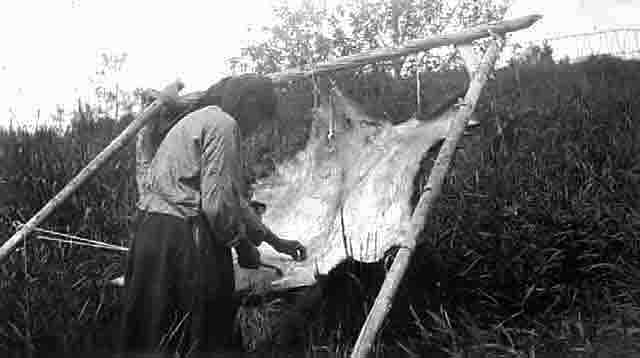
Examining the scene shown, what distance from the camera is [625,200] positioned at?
3725 millimetres

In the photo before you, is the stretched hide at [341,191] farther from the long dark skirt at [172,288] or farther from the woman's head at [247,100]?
the woman's head at [247,100]

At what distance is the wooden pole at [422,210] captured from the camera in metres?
2.13

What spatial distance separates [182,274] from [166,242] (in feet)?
0.46

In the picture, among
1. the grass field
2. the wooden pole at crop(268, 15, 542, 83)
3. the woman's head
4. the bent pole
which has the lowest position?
the grass field

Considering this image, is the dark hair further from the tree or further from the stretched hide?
the tree

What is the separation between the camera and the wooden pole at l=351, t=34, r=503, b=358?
2.13 meters

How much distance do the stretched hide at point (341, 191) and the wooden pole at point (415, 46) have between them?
0.29 m

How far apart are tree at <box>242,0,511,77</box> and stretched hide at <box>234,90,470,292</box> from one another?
12.8ft

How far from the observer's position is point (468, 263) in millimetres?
3455

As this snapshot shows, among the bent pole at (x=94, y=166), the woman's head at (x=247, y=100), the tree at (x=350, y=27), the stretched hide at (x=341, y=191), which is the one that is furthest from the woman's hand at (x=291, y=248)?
the tree at (x=350, y=27)

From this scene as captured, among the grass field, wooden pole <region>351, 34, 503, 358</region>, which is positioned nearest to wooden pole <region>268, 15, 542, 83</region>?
wooden pole <region>351, 34, 503, 358</region>

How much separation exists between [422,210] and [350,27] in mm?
6368

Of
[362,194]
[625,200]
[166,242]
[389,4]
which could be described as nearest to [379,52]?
[362,194]

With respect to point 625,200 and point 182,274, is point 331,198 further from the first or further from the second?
point 625,200
